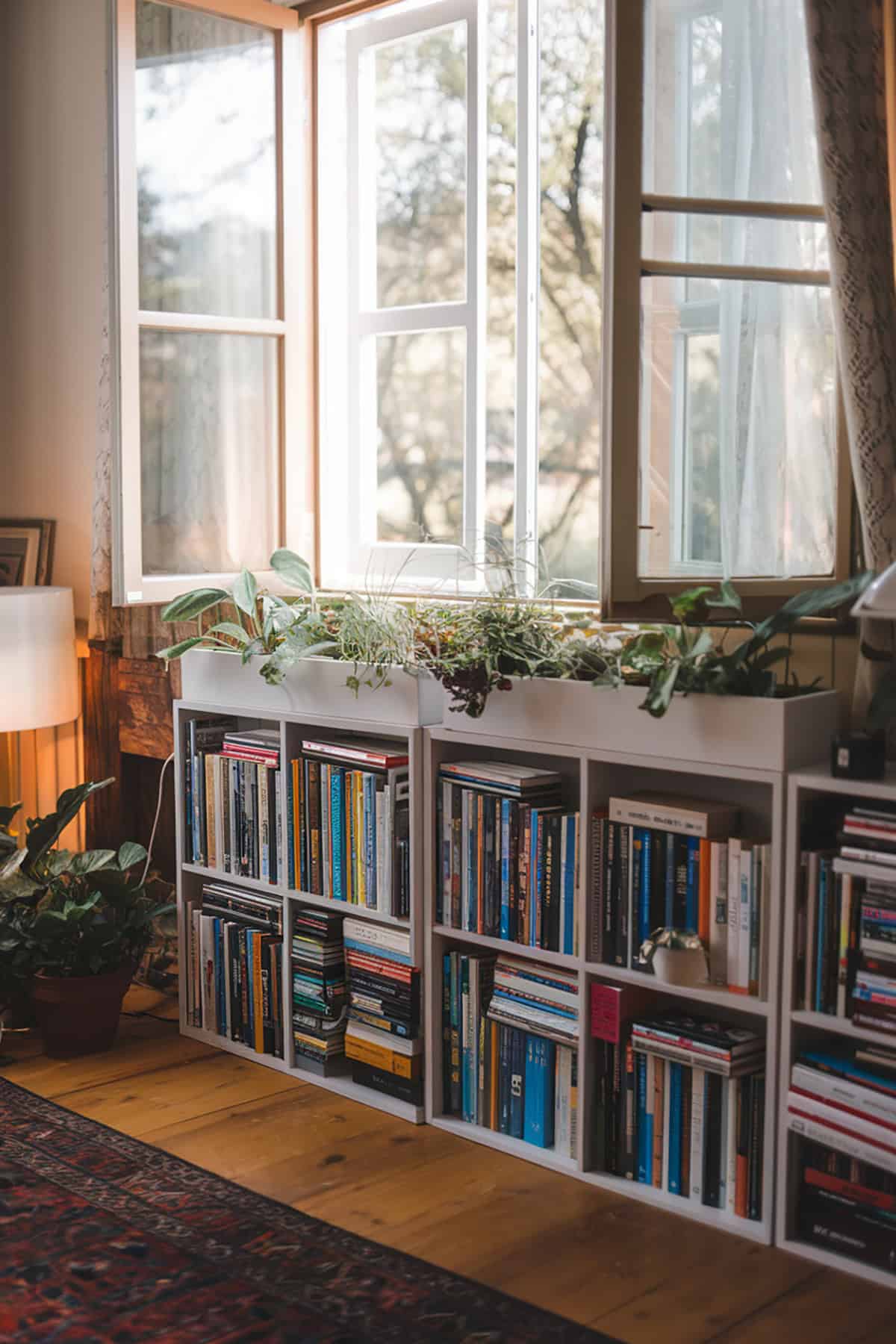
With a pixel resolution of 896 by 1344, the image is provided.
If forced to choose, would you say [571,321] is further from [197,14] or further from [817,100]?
[817,100]

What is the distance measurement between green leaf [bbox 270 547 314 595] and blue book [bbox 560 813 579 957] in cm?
99

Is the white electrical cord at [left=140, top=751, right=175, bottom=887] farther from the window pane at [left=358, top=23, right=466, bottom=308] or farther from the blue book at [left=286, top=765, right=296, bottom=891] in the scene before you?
the window pane at [left=358, top=23, right=466, bottom=308]

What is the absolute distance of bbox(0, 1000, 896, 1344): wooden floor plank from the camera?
2.32 metres

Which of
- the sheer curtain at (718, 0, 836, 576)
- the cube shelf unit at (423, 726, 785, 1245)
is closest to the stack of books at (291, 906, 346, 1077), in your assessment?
the cube shelf unit at (423, 726, 785, 1245)

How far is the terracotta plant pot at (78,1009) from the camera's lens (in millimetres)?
3393

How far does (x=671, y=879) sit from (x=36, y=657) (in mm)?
1874

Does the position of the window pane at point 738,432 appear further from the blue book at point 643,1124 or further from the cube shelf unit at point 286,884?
the blue book at point 643,1124

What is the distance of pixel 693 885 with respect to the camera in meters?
2.65

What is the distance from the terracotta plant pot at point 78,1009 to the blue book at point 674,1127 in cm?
141

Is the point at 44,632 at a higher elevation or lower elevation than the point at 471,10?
lower

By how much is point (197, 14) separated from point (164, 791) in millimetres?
2051

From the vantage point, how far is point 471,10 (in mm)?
3635

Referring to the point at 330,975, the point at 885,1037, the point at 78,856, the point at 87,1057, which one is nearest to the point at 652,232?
the point at 885,1037

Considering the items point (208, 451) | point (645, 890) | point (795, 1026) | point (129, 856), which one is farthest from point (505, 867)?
point (208, 451)
